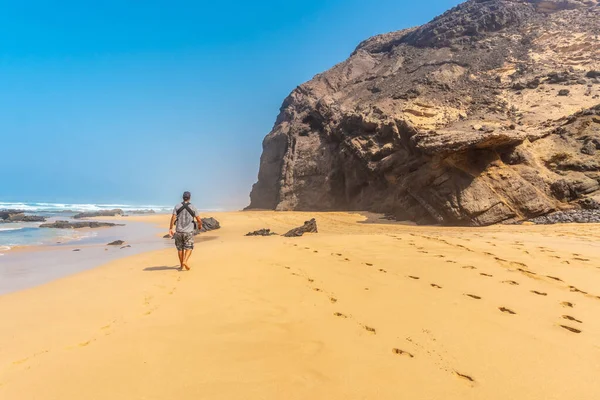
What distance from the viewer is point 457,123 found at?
18.5 m

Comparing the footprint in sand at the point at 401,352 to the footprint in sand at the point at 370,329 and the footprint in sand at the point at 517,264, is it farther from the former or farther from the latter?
the footprint in sand at the point at 517,264

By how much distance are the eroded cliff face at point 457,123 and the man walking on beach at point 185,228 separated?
10.7m

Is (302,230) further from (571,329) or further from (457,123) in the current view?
(457,123)

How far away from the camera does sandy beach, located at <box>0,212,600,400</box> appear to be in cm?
216

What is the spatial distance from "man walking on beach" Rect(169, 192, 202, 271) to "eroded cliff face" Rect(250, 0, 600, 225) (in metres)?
10.7

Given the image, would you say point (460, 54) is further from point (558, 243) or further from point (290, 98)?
point (558, 243)

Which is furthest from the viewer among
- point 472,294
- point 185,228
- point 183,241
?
point 185,228

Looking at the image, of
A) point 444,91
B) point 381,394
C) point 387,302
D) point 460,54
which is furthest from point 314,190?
point 381,394


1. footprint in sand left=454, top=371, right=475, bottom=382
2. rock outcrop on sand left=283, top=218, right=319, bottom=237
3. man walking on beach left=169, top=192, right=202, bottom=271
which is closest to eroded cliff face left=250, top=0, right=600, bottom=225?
rock outcrop on sand left=283, top=218, right=319, bottom=237

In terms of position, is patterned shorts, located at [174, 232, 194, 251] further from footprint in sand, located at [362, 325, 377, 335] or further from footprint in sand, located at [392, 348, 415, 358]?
footprint in sand, located at [392, 348, 415, 358]

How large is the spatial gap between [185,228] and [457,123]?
57.1 feet

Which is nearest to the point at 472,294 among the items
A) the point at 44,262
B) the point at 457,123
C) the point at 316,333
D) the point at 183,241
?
the point at 316,333

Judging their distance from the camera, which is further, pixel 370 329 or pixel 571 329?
pixel 370 329

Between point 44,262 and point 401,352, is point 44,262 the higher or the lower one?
the higher one
